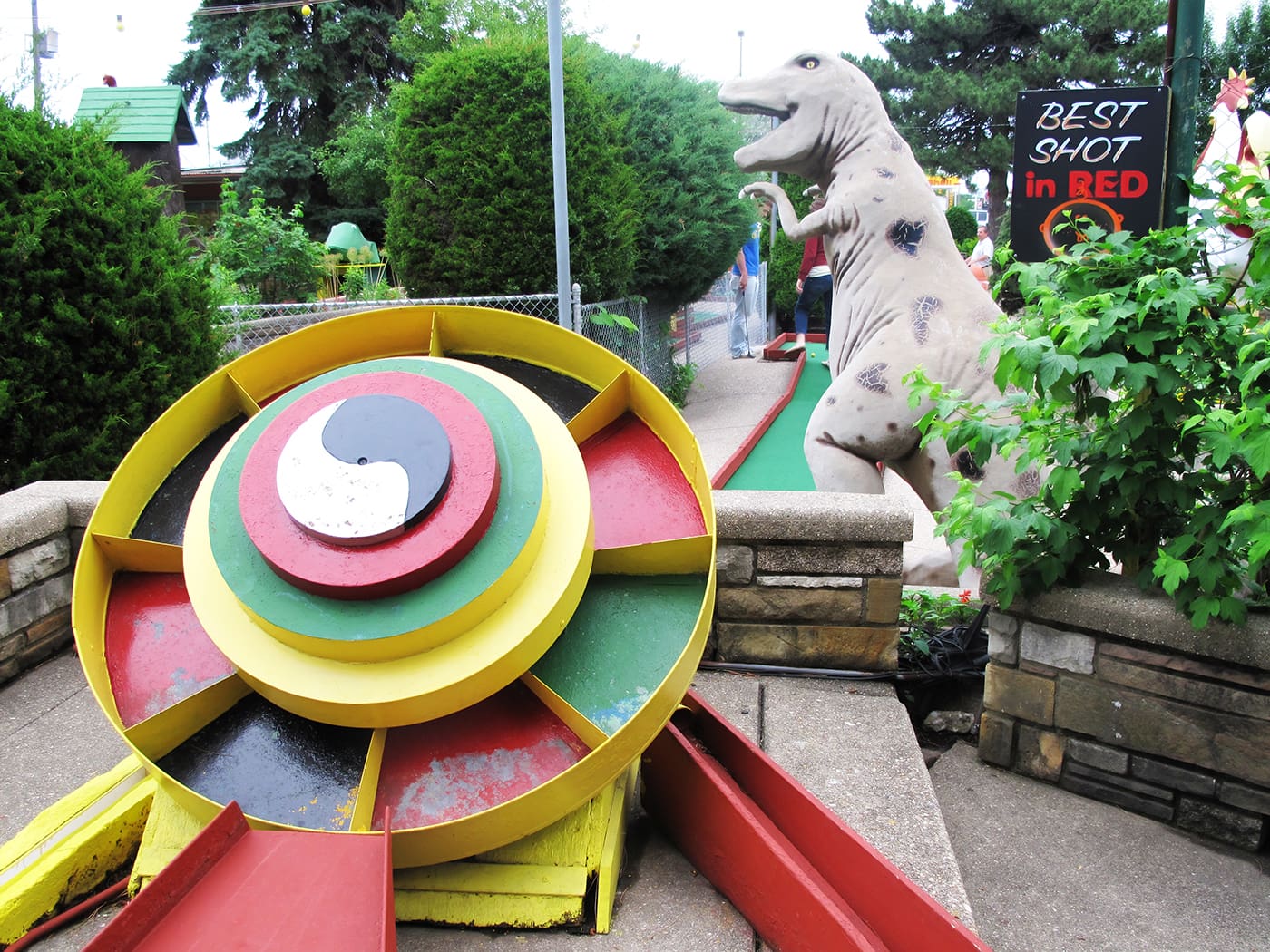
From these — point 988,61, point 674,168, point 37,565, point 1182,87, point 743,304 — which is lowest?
point 37,565

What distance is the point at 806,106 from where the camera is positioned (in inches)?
186

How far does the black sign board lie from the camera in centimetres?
466

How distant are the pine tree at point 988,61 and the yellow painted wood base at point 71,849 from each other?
2900cm

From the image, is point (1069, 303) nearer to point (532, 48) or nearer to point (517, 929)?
point (517, 929)

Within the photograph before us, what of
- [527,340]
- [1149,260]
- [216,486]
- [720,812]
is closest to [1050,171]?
[1149,260]

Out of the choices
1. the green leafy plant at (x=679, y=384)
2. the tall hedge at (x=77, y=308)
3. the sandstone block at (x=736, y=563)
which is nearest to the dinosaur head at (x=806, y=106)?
the sandstone block at (x=736, y=563)

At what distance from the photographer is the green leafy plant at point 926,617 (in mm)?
3795

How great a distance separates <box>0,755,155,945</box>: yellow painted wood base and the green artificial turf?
542 centimetres

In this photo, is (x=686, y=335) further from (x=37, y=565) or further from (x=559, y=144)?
(x=37, y=565)

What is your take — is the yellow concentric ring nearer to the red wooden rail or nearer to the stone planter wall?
the red wooden rail

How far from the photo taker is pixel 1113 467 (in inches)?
109

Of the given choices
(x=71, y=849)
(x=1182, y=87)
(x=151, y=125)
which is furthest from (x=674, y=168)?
(x=151, y=125)

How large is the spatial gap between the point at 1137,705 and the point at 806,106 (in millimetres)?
3265

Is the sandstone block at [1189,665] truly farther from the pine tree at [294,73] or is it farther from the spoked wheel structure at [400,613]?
the pine tree at [294,73]
